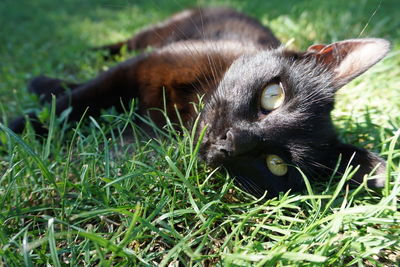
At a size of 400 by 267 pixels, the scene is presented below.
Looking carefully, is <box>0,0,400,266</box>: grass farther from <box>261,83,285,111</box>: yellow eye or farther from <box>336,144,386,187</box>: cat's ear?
<box>261,83,285,111</box>: yellow eye

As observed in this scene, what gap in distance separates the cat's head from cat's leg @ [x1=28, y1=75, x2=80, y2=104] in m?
0.95

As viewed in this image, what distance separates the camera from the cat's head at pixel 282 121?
1062 mm

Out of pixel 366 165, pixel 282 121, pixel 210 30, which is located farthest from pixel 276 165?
pixel 210 30

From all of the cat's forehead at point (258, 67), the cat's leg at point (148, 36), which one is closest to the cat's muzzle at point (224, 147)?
the cat's forehead at point (258, 67)

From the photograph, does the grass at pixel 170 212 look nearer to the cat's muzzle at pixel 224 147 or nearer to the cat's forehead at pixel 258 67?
the cat's muzzle at pixel 224 147

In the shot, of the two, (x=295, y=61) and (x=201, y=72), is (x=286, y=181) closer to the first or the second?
(x=295, y=61)

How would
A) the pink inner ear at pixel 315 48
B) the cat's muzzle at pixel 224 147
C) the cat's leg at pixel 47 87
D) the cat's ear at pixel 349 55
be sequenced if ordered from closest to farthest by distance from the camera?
1. the cat's muzzle at pixel 224 147
2. the cat's ear at pixel 349 55
3. the pink inner ear at pixel 315 48
4. the cat's leg at pixel 47 87

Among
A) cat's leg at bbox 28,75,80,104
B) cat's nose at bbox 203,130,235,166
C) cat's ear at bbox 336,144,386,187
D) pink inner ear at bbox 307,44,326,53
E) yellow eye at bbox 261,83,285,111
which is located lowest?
cat's ear at bbox 336,144,386,187

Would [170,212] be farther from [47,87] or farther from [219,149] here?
[47,87]

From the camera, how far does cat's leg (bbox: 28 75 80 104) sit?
1.71m

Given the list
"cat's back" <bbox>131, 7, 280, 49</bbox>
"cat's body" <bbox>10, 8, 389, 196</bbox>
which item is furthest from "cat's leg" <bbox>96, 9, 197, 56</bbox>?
"cat's body" <bbox>10, 8, 389, 196</bbox>

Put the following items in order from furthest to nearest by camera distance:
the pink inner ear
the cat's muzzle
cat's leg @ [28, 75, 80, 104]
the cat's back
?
the cat's back
cat's leg @ [28, 75, 80, 104]
the pink inner ear
the cat's muzzle

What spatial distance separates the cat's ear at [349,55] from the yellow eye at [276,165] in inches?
14.9

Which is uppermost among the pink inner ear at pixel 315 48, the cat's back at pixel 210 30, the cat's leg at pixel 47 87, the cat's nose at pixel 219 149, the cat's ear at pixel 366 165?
the cat's back at pixel 210 30
